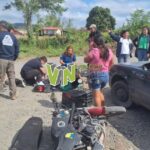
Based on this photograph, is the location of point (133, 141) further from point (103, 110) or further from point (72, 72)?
point (72, 72)

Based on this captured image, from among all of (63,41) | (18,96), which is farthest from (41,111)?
(63,41)

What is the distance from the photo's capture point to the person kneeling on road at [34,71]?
10.8 meters

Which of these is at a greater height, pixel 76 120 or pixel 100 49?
pixel 100 49

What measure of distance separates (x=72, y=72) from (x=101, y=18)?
6524 centimetres

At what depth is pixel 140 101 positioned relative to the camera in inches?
301

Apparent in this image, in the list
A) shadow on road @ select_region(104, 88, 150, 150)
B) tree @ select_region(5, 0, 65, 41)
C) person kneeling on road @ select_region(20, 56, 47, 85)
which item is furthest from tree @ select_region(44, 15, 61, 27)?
shadow on road @ select_region(104, 88, 150, 150)

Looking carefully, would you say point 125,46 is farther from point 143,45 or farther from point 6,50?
point 6,50

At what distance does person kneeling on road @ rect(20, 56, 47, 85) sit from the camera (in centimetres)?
1080

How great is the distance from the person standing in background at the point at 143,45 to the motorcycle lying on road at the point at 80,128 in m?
5.35

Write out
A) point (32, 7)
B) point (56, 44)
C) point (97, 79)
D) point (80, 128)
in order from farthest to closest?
1. point (32, 7)
2. point (56, 44)
3. point (97, 79)
4. point (80, 128)

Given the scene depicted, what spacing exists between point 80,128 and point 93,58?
2158mm

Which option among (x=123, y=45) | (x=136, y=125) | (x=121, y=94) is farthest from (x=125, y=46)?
(x=136, y=125)

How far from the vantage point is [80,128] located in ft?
18.2

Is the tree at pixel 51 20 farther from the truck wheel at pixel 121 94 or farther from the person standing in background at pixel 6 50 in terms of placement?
the truck wheel at pixel 121 94
